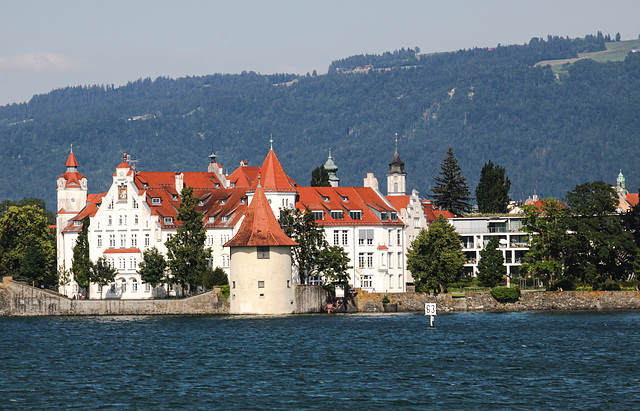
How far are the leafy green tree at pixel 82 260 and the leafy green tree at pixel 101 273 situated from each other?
0.59 m

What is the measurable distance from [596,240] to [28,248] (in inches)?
2545

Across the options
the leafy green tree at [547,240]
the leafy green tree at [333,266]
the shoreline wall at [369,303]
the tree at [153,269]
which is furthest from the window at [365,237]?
the tree at [153,269]

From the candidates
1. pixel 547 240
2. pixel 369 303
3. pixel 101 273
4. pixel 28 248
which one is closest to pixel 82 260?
pixel 101 273

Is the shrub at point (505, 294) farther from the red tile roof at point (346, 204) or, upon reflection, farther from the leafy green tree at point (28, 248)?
the leafy green tree at point (28, 248)

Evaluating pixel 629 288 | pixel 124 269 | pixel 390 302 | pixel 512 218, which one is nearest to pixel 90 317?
pixel 124 269

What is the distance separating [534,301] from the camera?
10619 centimetres

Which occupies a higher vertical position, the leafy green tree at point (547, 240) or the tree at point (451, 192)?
the tree at point (451, 192)

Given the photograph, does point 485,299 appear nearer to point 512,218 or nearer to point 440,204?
point 512,218

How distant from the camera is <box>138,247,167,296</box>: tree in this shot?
371 ft

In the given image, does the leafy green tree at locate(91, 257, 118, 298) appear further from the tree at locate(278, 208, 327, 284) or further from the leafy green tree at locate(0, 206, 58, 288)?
the tree at locate(278, 208, 327, 284)

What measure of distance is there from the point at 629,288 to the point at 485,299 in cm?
1541

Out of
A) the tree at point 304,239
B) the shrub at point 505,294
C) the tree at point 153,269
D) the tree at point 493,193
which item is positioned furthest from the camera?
the tree at point 493,193

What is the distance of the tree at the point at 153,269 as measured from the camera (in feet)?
371

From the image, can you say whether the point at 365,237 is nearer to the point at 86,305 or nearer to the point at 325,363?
the point at 86,305
